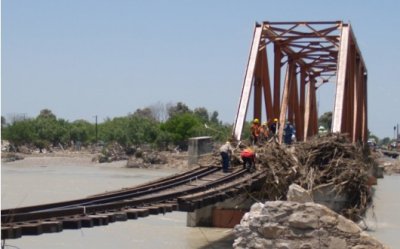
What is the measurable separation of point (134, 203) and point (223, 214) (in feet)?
21.9

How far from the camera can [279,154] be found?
62.5ft

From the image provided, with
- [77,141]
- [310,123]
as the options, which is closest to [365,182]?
[310,123]

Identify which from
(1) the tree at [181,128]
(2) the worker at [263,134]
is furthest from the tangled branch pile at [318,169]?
(1) the tree at [181,128]

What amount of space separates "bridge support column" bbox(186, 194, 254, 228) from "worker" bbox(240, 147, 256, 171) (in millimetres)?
899

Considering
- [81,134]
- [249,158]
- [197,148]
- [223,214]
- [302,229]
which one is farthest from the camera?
[81,134]

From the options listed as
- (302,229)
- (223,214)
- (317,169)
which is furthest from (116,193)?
(317,169)

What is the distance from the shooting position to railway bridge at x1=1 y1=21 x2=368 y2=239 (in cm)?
1115

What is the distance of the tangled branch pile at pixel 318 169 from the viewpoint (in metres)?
18.2

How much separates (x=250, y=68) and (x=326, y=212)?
14.7m

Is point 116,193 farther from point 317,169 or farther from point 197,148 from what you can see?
point 197,148

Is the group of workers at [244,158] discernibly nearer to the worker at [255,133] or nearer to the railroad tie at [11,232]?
the worker at [255,133]

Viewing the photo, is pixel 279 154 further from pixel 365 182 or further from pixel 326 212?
pixel 326 212

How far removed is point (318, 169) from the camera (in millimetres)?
18938

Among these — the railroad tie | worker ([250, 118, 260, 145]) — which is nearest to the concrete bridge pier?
worker ([250, 118, 260, 145])
